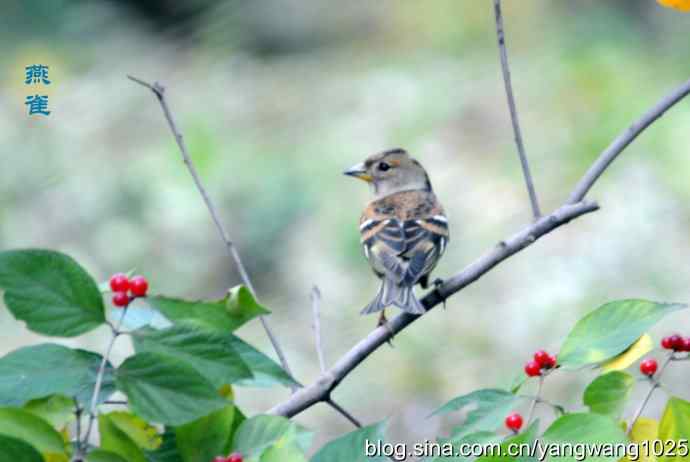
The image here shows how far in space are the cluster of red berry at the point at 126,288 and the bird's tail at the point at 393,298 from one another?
26.5 inches

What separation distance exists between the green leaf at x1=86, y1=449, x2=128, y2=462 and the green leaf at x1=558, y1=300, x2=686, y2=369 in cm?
46

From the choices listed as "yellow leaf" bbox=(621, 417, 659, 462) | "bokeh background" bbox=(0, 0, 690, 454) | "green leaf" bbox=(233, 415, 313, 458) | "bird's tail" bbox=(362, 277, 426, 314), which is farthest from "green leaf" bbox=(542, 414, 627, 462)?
"bokeh background" bbox=(0, 0, 690, 454)

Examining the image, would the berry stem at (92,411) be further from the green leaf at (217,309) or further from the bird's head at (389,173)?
the bird's head at (389,173)

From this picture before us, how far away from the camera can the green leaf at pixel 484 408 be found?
1.05 metres

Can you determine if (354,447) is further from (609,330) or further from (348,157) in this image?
(348,157)

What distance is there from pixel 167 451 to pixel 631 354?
49cm

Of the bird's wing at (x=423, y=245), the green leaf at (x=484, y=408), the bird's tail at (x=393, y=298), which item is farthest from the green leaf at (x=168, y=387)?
the bird's wing at (x=423, y=245)

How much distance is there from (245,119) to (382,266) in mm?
4414

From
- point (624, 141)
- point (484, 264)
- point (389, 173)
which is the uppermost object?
point (389, 173)

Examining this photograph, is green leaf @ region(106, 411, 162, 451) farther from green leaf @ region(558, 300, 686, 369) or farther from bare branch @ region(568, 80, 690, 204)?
bare branch @ region(568, 80, 690, 204)

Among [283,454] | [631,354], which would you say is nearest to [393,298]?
[631,354]

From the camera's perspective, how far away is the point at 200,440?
101 centimetres

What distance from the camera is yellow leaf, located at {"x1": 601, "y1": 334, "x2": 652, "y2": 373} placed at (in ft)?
3.68

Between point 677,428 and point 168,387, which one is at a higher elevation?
point 168,387
